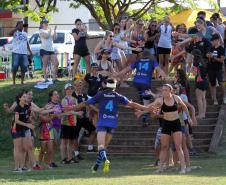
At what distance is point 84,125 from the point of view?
728 inches

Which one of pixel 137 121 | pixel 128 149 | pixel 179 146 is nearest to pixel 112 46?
pixel 137 121

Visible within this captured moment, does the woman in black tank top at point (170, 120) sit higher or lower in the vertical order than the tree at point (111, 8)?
lower

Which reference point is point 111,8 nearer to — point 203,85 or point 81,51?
point 81,51

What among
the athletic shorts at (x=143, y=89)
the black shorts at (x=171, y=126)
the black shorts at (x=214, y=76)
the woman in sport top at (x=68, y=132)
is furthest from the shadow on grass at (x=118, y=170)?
the black shorts at (x=214, y=76)

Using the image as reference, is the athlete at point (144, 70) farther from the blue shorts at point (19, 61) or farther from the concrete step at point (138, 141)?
the blue shorts at point (19, 61)

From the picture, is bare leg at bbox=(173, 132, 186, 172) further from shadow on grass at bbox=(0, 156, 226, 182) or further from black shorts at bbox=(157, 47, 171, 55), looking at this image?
black shorts at bbox=(157, 47, 171, 55)

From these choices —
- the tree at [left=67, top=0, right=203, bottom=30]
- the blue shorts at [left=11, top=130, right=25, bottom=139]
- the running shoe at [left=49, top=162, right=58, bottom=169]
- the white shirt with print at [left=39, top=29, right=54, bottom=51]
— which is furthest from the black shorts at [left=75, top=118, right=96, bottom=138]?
the tree at [left=67, top=0, right=203, bottom=30]

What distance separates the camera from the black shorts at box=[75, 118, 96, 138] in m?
18.2

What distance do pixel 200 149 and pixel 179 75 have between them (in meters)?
2.21

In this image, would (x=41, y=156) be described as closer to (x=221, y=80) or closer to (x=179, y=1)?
(x=221, y=80)

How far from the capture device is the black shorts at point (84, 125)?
59.7 ft

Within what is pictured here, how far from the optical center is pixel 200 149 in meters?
18.7

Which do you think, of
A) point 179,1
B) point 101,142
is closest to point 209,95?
point 101,142

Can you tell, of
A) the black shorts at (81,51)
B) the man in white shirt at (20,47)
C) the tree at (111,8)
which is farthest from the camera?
the tree at (111,8)
